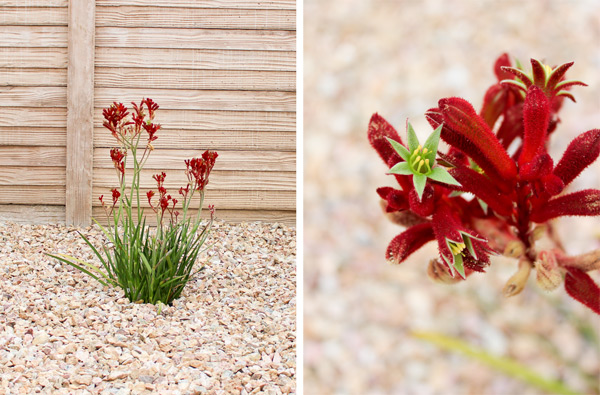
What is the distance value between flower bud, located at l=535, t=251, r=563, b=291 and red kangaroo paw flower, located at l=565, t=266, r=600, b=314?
39 mm

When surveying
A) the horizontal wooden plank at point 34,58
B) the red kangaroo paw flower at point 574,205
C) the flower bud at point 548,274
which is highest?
the horizontal wooden plank at point 34,58

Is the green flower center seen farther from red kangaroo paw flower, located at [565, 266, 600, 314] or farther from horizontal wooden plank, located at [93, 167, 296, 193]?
horizontal wooden plank, located at [93, 167, 296, 193]

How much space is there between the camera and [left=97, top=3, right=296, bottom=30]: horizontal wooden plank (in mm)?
2500

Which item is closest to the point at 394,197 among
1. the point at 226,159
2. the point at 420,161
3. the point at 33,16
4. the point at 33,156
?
the point at 420,161

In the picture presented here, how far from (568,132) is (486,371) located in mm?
794

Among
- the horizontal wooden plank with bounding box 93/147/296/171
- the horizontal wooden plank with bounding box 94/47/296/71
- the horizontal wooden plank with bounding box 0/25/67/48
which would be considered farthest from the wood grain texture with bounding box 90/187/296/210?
the horizontal wooden plank with bounding box 0/25/67/48

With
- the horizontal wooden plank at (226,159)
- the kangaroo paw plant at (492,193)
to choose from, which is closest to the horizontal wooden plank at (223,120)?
the horizontal wooden plank at (226,159)

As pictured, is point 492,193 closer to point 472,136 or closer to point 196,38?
point 472,136

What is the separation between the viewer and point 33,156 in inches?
101

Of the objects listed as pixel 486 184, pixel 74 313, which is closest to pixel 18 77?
pixel 74 313

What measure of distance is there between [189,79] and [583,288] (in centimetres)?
226

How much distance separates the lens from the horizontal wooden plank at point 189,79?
8.21 ft

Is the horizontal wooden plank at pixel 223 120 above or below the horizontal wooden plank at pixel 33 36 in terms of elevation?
below

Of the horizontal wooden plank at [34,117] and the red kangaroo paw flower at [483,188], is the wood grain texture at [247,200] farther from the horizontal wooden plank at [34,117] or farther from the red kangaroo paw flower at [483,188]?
the red kangaroo paw flower at [483,188]
